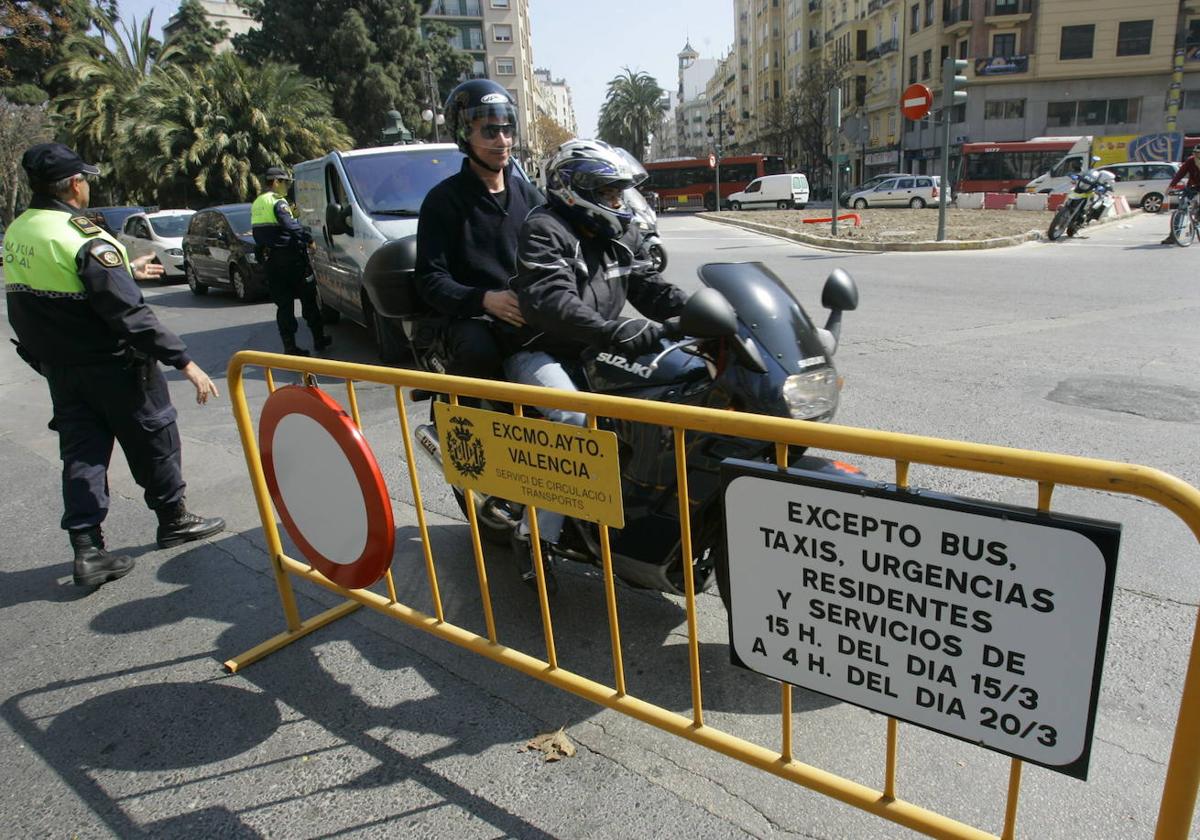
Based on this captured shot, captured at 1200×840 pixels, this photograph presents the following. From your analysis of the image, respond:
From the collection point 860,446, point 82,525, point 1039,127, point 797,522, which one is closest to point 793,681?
point 797,522

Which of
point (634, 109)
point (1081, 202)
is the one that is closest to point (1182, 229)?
point (1081, 202)

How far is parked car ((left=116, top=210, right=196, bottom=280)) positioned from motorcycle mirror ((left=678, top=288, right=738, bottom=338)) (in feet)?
53.7

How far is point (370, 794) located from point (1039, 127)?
177 feet

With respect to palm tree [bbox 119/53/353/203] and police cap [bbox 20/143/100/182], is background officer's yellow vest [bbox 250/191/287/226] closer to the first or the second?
police cap [bbox 20/143/100/182]

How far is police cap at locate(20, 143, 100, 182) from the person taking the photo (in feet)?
11.5

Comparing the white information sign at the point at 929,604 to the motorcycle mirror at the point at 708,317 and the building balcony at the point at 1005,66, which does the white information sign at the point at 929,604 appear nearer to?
the motorcycle mirror at the point at 708,317

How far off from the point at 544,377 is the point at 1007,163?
43.3 metres

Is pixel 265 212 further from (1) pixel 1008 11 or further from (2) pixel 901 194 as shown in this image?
(1) pixel 1008 11

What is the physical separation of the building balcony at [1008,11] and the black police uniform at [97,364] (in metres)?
53.4

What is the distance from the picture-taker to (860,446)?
5.03 ft

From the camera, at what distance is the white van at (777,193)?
43.4 m

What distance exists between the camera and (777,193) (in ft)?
144

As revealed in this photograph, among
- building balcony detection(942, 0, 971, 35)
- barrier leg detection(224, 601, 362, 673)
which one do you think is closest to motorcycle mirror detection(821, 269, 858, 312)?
barrier leg detection(224, 601, 362, 673)

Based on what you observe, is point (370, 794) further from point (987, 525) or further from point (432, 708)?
point (987, 525)
